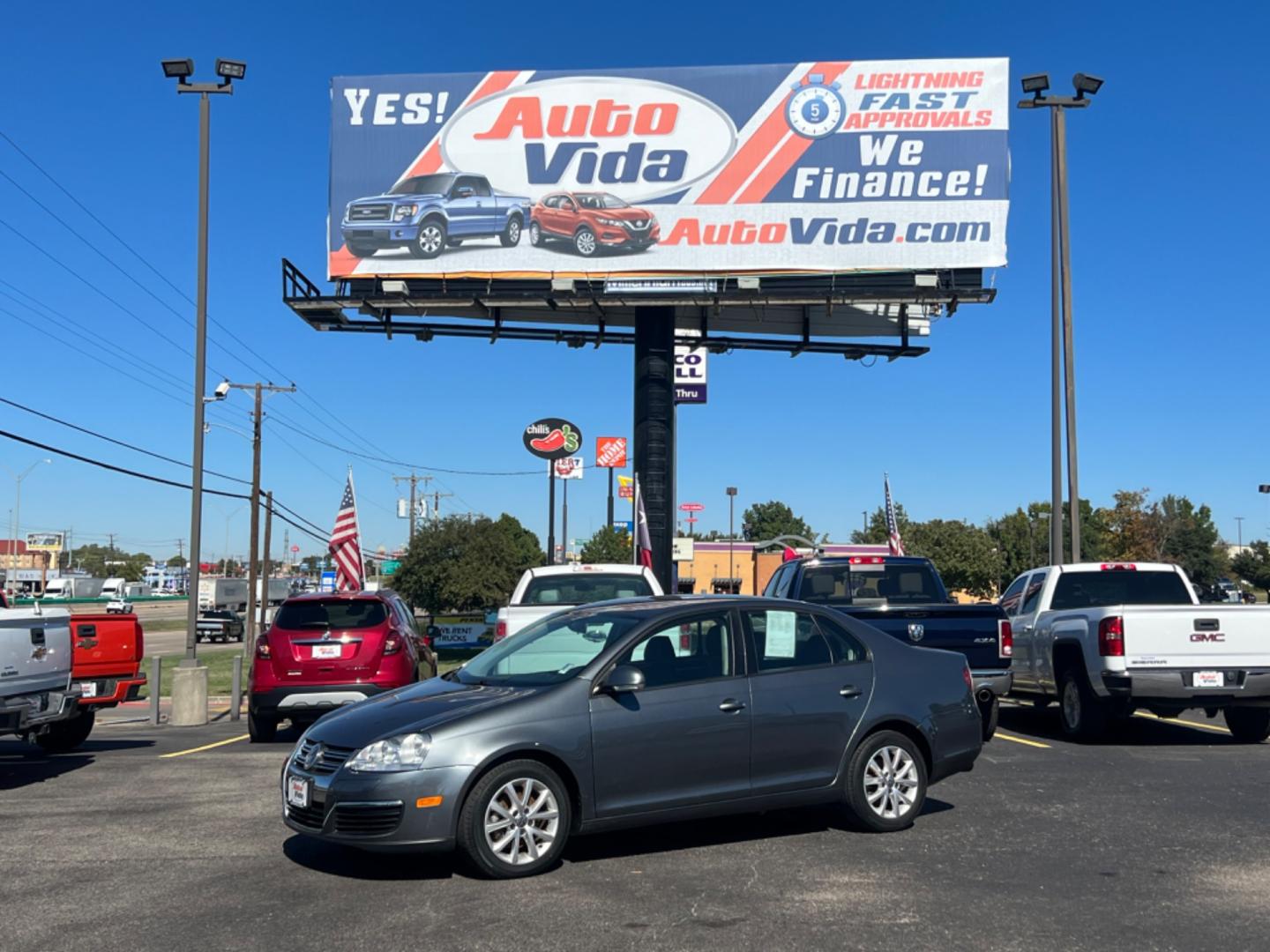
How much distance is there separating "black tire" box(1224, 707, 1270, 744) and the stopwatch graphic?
56.9 ft

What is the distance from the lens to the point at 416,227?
28.0 metres

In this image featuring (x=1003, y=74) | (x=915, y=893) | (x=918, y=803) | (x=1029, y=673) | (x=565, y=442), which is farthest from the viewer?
(x=565, y=442)

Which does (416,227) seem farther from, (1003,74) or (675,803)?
(675,803)

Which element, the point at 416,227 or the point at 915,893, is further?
the point at 416,227

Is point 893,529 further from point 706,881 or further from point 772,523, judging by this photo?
point 772,523

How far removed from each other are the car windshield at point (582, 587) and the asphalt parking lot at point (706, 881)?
4.74 metres

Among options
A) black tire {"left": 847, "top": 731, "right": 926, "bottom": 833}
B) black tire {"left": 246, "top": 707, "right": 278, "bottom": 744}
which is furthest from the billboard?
black tire {"left": 847, "top": 731, "right": 926, "bottom": 833}

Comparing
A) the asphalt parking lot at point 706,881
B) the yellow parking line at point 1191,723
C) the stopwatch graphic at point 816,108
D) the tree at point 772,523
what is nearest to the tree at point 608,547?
the tree at point 772,523

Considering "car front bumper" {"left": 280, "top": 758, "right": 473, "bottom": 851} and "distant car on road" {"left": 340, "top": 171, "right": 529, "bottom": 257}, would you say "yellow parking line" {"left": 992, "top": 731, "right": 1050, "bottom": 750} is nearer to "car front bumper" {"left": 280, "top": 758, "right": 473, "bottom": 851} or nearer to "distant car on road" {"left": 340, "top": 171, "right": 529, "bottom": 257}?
"car front bumper" {"left": 280, "top": 758, "right": 473, "bottom": 851}

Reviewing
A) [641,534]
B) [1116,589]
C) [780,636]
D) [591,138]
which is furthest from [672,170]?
[780,636]

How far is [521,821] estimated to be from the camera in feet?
21.7

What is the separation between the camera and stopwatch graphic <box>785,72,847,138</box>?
2713 centimetres

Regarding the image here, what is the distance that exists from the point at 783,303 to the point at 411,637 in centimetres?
1497

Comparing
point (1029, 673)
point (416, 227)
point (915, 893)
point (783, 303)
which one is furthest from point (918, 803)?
point (416, 227)
